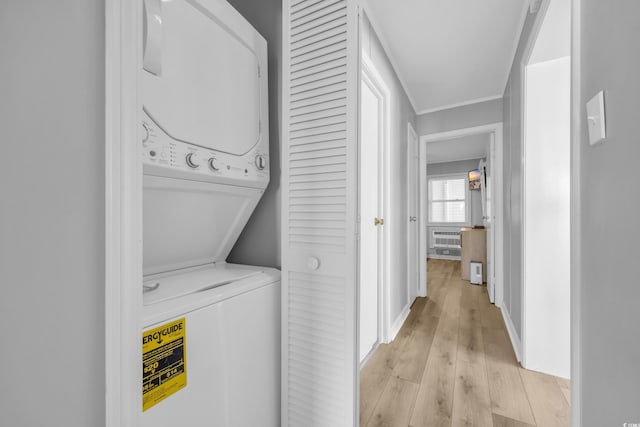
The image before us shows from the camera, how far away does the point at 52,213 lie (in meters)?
0.66

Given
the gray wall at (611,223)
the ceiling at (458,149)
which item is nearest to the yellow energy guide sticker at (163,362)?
the gray wall at (611,223)

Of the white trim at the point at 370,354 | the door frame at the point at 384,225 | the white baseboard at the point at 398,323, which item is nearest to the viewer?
the white trim at the point at 370,354

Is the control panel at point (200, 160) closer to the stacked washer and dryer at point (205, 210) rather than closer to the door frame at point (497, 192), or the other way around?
the stacked washer and dryer at point (205, 210)

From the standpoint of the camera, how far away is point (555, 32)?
1.56 meters

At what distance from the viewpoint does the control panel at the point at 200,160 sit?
76cm

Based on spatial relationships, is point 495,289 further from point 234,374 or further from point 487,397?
point 234,374

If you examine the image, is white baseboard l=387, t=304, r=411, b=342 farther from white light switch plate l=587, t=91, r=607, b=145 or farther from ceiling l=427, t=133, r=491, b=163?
ceiling l=427, t=133, r=491, b=163

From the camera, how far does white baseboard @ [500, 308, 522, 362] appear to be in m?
2.07

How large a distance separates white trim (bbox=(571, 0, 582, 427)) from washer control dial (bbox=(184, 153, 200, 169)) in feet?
3.84

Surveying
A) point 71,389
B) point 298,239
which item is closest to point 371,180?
point 298,239

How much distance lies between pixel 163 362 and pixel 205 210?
1.60ft

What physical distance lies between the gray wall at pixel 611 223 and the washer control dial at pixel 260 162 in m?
1.02

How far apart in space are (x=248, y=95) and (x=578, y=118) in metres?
1.10

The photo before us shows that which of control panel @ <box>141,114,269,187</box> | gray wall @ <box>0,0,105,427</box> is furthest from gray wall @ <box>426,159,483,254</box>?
gray wall @ <box>0,0,105,427</box>
